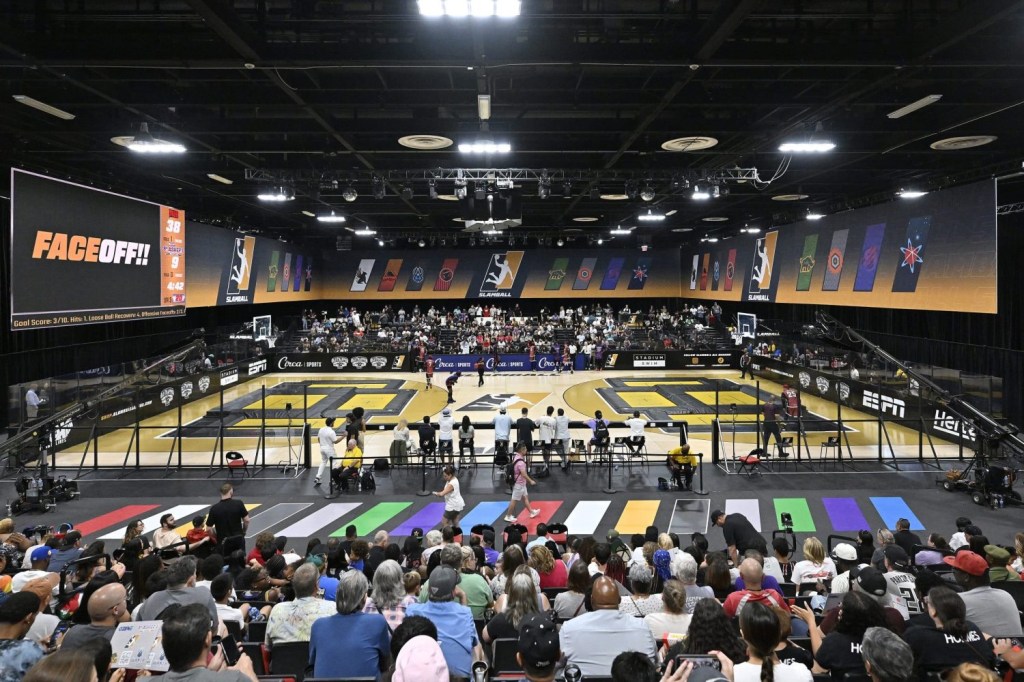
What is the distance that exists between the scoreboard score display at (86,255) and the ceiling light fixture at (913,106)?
70.5ft

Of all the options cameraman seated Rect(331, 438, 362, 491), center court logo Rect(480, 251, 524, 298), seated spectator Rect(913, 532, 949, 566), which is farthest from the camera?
center court logo Rect(480, 251, 524, 298)

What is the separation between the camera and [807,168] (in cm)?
1908

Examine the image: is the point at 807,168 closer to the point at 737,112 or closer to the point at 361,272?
the point at 737,112

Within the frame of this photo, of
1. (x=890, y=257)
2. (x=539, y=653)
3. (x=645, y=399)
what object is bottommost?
(x=645, y=399)

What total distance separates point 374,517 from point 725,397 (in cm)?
1731

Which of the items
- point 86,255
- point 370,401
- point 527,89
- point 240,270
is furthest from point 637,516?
point 240,270

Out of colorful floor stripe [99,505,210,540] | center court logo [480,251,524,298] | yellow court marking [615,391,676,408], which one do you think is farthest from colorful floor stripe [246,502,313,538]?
center court logo [480,251,524,298]

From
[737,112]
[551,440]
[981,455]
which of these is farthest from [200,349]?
[981,455]

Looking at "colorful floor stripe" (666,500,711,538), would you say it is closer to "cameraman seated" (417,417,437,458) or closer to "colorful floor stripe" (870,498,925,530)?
"colorful floor stripe" (870,498,925,530)

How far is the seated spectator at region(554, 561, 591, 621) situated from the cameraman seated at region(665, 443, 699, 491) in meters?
8.22

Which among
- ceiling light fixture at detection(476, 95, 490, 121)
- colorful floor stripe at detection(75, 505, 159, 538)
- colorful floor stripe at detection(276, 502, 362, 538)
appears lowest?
colorful floor stripe at detection(75, 505, 159, 538)

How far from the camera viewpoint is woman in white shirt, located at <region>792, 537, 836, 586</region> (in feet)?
21.1

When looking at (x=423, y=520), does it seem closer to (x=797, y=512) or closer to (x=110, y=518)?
(x=110, y=518)

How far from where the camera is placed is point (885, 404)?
1925 cm
